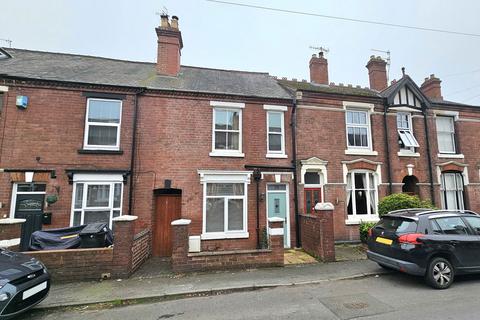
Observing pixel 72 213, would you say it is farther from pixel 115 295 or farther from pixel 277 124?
pixel 277 124

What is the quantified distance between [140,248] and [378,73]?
15.2m

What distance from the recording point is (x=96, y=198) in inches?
367

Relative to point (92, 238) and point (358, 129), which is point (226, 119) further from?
point (92, 238)

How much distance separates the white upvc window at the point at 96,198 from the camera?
909 cm

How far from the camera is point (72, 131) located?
9.43 m

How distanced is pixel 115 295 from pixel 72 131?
21.2 feet

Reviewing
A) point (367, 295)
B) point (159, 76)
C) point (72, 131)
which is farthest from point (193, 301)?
point (159, 76)

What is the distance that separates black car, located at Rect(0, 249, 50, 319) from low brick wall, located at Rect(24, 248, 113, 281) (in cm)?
124

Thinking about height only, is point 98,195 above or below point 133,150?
below

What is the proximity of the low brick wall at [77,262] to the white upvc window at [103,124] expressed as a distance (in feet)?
13.6

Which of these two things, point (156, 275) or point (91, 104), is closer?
point (156, 275)

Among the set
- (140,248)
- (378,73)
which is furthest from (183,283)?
(378,73)

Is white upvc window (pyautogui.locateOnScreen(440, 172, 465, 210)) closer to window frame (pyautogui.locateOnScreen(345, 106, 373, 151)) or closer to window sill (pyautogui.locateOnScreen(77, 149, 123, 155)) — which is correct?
window frame (pyautogui.locateOnScreen(345, 106, 373, 151))

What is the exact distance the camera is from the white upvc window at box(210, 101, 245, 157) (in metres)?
10.7
